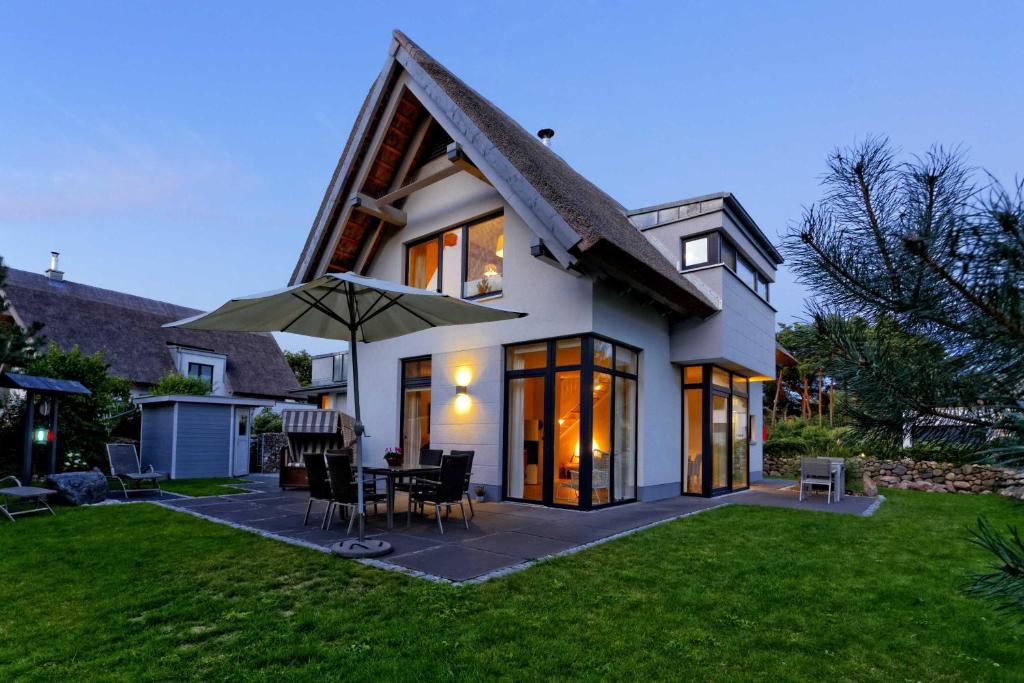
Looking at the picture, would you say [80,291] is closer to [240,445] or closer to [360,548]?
[240,445]

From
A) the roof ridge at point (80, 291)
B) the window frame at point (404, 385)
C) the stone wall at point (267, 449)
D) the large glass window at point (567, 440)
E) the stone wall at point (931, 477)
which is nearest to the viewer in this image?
the large glass window at point (567, 440)

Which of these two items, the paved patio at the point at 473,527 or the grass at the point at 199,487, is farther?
the grass at the point at 199,487

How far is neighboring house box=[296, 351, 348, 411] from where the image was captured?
1556cm

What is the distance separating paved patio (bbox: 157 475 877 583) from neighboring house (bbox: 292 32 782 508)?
0.83 meters

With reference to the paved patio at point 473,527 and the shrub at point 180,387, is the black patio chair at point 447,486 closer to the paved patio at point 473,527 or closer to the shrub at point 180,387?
the paved patio at point 473,527

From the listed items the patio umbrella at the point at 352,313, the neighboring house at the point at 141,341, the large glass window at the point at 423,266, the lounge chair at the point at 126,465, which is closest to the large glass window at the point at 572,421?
the patio umbrella at the point at 352,313

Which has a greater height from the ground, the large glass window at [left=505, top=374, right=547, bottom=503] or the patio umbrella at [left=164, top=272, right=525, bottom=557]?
the patio umbrella at [left=164, top=272, right=525, bottom=557]

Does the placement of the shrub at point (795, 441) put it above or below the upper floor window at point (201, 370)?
below

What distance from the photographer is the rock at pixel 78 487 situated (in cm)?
848

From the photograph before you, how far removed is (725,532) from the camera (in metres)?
6.88

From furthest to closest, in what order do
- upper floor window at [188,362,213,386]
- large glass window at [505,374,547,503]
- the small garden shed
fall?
upper floor window at [188,362,213,386]
the small garden shed
large glass window at [505,374,547,503]

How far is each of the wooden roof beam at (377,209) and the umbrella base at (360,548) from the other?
687 cm

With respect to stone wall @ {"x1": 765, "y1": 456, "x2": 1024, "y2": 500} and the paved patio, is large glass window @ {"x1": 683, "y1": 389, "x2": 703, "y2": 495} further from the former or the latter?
stone wall @ {"x1": 765, "y1": 456, "x2": 1024, "y2": 500}

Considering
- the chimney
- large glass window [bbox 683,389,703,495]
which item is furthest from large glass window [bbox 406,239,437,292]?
the chimney
